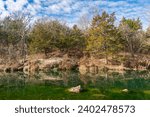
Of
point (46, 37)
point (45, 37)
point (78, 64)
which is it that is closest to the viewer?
point (78, 64)

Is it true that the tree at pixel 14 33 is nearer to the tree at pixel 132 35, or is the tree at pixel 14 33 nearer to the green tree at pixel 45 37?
the green tree at pixel 45 37

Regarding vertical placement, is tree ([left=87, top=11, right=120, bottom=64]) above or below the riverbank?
above

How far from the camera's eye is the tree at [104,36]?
2062 inches

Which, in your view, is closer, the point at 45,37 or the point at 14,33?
the point at 45,37

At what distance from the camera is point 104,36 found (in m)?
52.8

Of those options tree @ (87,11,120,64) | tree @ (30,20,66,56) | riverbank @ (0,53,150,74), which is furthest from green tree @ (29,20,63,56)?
tree @ (87,11,120,64)

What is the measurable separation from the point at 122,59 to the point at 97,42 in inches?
198

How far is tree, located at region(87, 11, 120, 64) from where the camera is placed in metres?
52.4

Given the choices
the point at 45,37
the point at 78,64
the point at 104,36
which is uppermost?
the point at 45,37

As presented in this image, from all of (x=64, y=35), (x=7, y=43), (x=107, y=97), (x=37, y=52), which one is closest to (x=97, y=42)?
(x=64, y=35)

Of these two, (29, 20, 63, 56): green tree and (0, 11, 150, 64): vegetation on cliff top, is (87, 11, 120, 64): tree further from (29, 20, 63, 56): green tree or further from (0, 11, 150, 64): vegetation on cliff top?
(29, 20, 63, 56): green tree

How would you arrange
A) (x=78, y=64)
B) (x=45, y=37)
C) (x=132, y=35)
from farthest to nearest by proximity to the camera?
(x=132, y=35) → (x=45, y=37) → (x=78, y=64)

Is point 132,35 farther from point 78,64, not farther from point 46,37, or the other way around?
point 46,37

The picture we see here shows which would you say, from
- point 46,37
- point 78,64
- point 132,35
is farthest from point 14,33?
point 132,35
